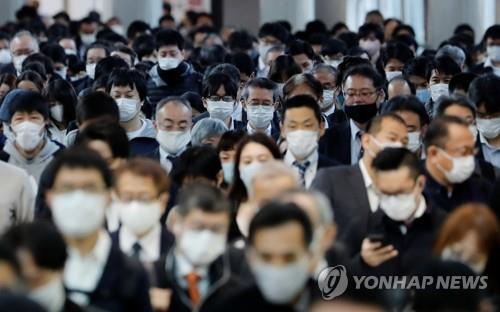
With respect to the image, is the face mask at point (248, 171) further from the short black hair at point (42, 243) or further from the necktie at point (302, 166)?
the short black hair at point (42, 243)

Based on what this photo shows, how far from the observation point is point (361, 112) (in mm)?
16375

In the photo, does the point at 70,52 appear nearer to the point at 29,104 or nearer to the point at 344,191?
the point at 29,104

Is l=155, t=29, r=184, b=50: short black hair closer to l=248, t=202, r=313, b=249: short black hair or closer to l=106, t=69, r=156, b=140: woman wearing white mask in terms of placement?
l=106, t=69, r=156, b=140: woman wearing white mask

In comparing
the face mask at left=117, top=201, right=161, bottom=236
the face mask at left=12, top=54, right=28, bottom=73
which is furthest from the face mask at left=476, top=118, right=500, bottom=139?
the face mask at left=12, top=54, right=28, bottom=73

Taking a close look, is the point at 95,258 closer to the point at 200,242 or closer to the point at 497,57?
the point at 200,242

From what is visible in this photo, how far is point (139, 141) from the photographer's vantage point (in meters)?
16.3

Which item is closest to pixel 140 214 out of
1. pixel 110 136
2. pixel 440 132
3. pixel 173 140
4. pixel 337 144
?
pixel 110 136

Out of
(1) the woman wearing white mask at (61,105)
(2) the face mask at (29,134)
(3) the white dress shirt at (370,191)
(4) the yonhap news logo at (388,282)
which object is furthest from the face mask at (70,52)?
(4) the yonhap news logo at (388,282)

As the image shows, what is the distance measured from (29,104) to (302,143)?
242 centimetres

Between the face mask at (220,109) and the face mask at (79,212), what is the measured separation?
22.5 feet

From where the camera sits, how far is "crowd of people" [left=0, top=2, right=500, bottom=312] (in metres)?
9.70

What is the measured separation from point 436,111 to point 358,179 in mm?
2231

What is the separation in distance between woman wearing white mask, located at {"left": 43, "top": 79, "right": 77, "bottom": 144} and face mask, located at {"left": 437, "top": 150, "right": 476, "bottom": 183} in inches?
210

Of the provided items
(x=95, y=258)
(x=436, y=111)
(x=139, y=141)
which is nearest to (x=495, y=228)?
(x=95, y=258)
